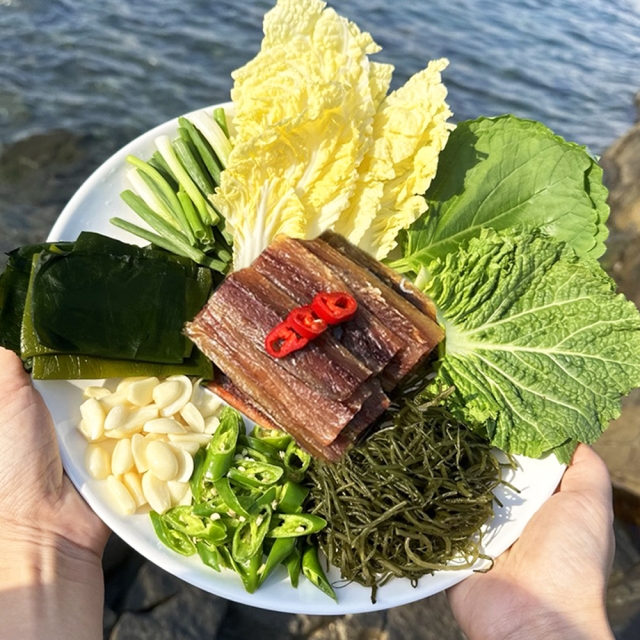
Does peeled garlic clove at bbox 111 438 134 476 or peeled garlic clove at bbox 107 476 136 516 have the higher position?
peeled garlic clove at bbox 111 438 134 476

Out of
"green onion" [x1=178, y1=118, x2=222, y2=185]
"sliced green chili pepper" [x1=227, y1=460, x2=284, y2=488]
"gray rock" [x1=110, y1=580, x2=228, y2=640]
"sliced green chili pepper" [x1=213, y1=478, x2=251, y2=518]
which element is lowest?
"gray rock" [x1=110, y1=580, x2=228, y2=640]

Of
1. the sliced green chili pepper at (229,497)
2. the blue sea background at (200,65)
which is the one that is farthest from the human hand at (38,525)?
the blue sea background at (200,65)

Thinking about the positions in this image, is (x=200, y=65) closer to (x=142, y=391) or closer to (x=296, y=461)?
(x=142, y=391)

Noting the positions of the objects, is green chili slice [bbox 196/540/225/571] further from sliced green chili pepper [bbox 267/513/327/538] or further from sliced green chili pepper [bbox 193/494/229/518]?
sliced green chili pepper [bbox 267/513/327/538]

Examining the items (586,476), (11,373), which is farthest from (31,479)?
(586,476)

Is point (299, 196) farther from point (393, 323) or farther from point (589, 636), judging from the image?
point (589, 636)

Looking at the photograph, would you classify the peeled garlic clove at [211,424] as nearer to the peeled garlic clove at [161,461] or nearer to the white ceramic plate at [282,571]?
the peeled garlic clove at [161,461]

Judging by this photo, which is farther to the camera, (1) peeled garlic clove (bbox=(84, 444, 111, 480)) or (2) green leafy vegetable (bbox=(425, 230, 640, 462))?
(2) green leafy vegetable (bbox=(425, 230, 640, 462))

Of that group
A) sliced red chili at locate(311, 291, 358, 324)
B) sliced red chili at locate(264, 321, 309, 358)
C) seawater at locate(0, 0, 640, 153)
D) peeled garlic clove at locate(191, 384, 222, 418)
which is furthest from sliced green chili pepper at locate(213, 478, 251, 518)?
seawater at locate(0, 0, 640, 153)
